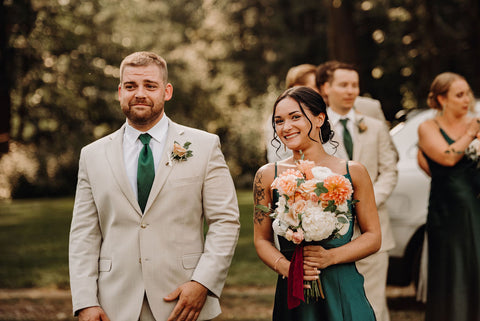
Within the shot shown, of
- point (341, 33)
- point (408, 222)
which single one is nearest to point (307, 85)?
point (408, 222)

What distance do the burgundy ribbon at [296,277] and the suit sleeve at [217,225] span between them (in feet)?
1.32

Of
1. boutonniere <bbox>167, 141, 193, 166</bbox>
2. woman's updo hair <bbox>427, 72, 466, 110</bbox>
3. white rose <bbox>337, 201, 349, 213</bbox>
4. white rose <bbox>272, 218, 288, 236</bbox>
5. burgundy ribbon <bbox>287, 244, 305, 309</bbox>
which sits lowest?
burgundy ribbon <bbox>287, 244, 305, 309</bbox>

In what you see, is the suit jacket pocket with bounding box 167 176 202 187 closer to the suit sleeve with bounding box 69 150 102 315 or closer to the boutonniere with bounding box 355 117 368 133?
the suit sleeve with bounding box 69 150 102 315

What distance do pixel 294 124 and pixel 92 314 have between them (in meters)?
1.57

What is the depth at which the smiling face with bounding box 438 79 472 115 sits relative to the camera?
6.32m

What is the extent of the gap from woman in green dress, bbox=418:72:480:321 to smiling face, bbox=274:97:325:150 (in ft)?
8.74

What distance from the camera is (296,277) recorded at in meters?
3.67

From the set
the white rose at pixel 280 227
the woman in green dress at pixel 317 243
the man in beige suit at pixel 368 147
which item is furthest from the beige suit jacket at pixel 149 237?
the man in beige suit at pixel 368 147

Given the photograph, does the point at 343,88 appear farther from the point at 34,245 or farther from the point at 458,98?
the point at 34,245

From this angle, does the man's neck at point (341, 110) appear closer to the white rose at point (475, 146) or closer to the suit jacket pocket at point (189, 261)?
the white rose at point (475, 146)

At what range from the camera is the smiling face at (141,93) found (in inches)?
154

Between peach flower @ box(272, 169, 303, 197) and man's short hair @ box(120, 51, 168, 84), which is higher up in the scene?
man's short hair @ box(120, 51, 168, 84)

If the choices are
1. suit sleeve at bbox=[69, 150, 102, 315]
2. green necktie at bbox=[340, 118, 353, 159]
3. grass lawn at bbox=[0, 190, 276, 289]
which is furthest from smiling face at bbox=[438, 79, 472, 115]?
grass lawn at bbox=[0, 190, 276, 289]

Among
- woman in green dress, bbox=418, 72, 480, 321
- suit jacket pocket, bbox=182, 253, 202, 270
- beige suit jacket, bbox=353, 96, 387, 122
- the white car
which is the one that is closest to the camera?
suit jacket pocket, bbox=182, 253, 202, 270
